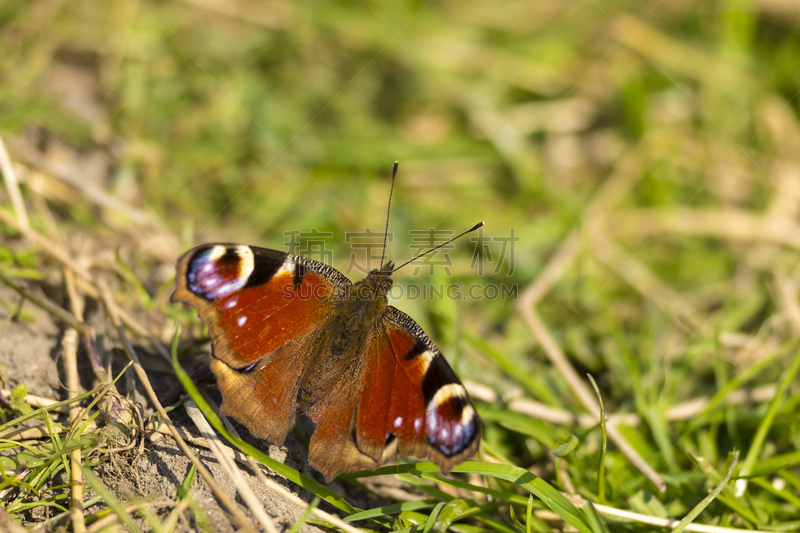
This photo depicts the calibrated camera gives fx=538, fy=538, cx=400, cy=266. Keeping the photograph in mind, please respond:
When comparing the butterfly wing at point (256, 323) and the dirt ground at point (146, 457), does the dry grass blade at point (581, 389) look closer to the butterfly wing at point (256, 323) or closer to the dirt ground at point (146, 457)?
the dirt ground at point (146, 457)

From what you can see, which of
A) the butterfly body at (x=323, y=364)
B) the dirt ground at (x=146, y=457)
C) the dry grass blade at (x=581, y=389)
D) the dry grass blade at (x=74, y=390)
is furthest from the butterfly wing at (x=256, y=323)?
the dry grass blade at (x=581, y=389)

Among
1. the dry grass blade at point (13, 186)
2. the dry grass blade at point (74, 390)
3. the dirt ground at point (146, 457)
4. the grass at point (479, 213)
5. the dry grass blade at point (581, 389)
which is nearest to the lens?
the dry grass blade at point (74, 390)

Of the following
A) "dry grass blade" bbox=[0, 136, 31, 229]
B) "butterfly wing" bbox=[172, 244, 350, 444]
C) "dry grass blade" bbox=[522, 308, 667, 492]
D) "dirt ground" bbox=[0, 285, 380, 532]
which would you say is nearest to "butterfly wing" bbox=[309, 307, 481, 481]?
"butterfly wing" bbox=[172, 244, 350, 444]

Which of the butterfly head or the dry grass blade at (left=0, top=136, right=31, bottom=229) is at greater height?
the dry grass blade at (left=0, top=136, right=31, bottom=229)

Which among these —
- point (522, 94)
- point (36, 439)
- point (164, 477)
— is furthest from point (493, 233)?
point (36, 439)

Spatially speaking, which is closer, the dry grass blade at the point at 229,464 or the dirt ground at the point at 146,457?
the dry grass blade at the point at 229,464

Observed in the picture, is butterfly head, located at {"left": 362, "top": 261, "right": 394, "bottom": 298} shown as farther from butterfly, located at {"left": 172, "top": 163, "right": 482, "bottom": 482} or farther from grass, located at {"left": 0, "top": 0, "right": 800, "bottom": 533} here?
grass, located at {"left": 0, "top": 0, "right": 800, "bottom": 533}

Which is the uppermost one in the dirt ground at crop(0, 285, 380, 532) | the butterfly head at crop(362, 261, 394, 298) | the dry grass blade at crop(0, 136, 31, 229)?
the dry grass blade at crop(0, 136, 31, 229)
